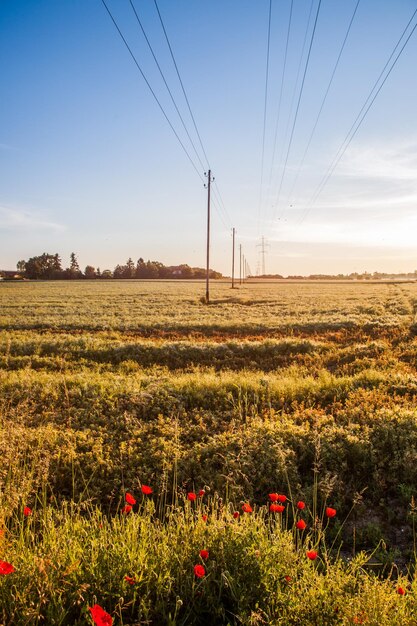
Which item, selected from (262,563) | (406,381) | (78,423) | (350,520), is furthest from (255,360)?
(262,563)

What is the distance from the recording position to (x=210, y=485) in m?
6.21

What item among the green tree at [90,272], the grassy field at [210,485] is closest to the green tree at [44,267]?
the green tree at [90,272]

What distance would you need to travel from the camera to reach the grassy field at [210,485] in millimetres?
3168

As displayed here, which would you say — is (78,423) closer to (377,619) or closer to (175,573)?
(175,573)

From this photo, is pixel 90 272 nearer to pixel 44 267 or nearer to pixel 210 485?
pixel 44 267

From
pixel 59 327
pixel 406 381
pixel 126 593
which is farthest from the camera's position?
pixel 59 327

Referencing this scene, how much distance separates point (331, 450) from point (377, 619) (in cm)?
415

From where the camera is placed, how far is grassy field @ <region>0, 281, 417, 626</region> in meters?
3.17

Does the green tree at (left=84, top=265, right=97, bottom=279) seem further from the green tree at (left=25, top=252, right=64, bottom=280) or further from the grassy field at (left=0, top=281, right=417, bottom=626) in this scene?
the grassy field at (left=0, top=281, right=417, bottom=626)

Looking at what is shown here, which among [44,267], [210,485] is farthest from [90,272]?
[210,485]

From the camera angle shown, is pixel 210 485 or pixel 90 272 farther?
pixel 90 272

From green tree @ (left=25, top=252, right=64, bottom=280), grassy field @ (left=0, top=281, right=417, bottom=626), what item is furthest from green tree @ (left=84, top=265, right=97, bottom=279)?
grassy field @ (left=0, top=281, right=417, bottom=626)

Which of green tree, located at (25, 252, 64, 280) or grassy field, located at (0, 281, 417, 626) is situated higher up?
green tree, located at (25, 252, 64, 280)

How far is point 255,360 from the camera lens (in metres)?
16.6
